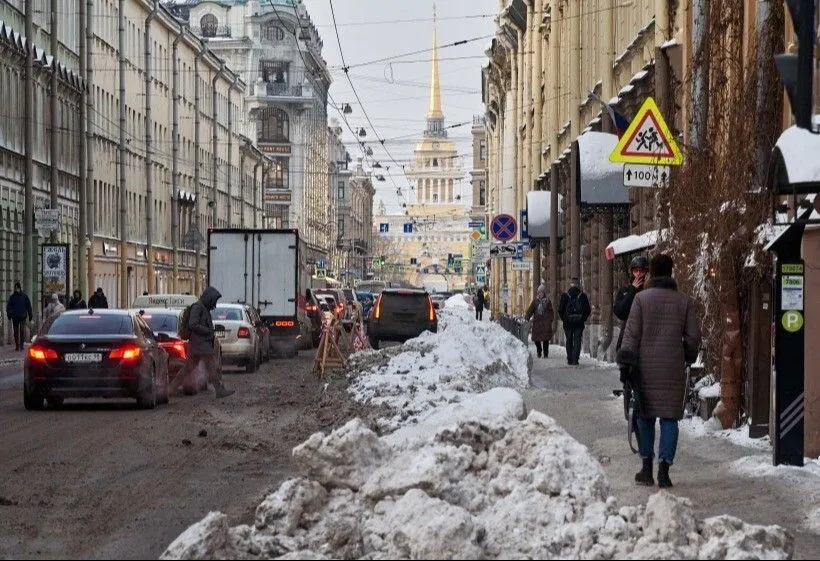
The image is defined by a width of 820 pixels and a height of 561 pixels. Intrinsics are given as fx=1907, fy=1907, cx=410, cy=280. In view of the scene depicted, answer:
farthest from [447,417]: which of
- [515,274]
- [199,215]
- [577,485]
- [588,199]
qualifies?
[199,215]

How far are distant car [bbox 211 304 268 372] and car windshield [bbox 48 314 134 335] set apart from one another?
1053 cm

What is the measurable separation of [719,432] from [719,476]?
3.98 metres

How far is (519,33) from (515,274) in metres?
9.92

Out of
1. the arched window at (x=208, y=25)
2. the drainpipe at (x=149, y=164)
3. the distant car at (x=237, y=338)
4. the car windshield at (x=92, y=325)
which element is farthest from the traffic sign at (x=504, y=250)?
the arched window at (x=208, y=25)

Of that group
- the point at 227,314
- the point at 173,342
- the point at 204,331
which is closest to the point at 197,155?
the point at 227,314

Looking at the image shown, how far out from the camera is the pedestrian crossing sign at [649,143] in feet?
66.9

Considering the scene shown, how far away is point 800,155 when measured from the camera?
14203 millimetres

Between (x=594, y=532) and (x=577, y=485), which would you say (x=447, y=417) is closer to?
(x=577, y=485)

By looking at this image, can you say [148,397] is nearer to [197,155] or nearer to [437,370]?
[437,370]

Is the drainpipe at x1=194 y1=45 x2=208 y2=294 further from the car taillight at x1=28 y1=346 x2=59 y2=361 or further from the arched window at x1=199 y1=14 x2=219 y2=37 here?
the car taillight at x1=28 y1=346 x2=59 y2=361

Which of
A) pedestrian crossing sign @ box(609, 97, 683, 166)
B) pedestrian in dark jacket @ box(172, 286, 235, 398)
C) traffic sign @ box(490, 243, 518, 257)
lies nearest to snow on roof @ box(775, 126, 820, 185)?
pedestrian crossing sign @ box(609, 97, 683, 166)

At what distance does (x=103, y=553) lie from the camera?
10562 mm

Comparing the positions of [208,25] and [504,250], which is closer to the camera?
[504,250]

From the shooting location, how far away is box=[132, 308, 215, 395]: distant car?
29.3 metres
